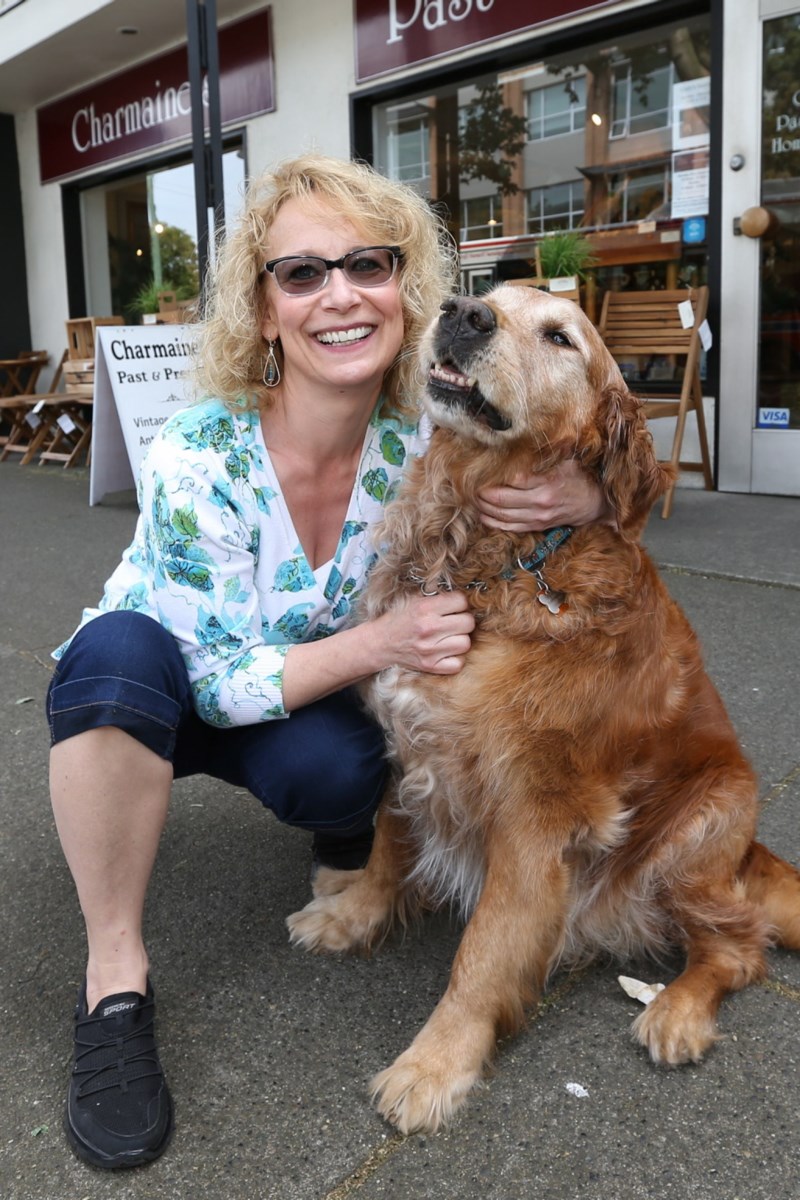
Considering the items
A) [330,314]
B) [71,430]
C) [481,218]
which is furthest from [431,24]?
[330,314]

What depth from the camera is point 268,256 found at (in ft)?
7.43

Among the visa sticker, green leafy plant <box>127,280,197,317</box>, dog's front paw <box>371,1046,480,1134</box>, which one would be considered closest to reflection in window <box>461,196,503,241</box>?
the visa sticker

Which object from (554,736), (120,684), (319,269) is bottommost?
(554,736)

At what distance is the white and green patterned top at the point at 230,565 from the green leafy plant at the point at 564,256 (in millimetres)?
4716

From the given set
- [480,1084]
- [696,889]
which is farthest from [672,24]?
[480,1084]

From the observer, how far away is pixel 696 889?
79.1 inches

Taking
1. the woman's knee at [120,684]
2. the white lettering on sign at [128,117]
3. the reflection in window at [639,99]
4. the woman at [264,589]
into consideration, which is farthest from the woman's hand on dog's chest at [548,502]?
the white lettering on sign at [128,117]

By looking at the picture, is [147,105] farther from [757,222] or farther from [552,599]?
[552,599]

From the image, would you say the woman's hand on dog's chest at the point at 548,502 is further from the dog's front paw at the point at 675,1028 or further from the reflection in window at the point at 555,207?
the reflection in window at the point at 555,207

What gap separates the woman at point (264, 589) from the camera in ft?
6.09

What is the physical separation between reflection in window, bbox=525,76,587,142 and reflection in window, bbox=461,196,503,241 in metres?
0.58

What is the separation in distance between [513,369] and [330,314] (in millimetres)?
490

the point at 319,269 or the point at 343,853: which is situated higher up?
the point at 319,269

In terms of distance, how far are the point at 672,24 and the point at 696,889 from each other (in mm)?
Result: 6402
